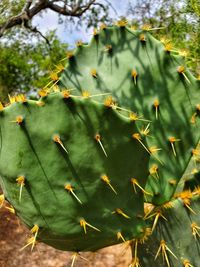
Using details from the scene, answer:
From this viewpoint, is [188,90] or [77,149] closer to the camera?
[77,149]

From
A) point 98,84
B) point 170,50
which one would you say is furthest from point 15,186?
point 170,50

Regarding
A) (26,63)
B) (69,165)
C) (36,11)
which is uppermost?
(69,165)

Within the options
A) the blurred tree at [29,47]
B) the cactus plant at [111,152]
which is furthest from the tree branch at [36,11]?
the cactus plant at [111,152]

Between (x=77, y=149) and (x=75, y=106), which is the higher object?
(x=75, y=106)

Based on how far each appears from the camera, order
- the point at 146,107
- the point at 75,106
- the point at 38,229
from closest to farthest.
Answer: the point at 75,106 → the point at 38,229 → the point at 146,107

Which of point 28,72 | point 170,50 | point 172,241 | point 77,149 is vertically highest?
point 170,50

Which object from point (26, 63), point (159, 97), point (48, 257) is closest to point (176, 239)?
point (159, 97)

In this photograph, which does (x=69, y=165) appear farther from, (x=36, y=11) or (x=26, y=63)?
(x=26, y=63)

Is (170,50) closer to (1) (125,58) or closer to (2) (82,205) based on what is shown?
(1) (125,58)

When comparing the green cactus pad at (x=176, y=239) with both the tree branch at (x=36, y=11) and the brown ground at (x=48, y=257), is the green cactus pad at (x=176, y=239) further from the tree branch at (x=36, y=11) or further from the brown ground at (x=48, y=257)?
the tree branch at (x=36, y=11)
